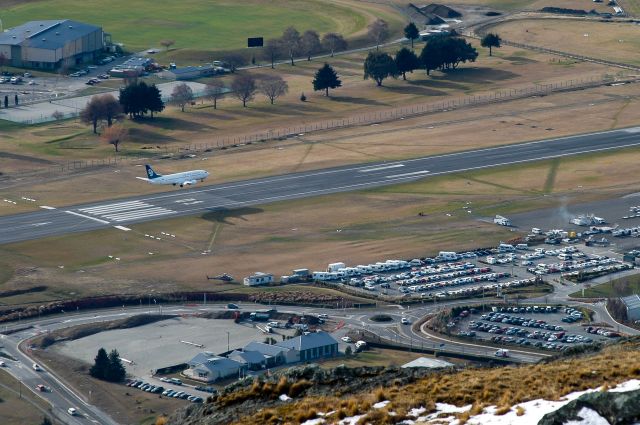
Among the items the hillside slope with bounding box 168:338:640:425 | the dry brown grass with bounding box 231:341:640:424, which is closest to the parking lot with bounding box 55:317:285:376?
the hillside slope with bounding box 168:338:640:425

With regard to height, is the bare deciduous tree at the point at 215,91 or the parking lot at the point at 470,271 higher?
the bare deciduous tree at the point at 215,91

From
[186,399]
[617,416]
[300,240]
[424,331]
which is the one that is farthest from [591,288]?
[617,416]

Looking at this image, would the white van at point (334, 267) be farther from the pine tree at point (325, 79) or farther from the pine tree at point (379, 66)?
the pine tree at point (379, 66)

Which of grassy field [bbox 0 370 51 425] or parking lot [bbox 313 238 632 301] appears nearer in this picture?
grassy field [bbox 0 370 51 425]

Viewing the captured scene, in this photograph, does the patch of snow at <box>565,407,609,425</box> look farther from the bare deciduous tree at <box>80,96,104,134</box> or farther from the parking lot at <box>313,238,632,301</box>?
the bare deciduous tree at <box>80,96,104,134</box>

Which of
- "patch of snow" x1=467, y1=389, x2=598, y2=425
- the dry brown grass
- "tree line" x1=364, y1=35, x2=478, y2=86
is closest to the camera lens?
"patch of snow" x1=467, y1=389, x2=598, y2=425

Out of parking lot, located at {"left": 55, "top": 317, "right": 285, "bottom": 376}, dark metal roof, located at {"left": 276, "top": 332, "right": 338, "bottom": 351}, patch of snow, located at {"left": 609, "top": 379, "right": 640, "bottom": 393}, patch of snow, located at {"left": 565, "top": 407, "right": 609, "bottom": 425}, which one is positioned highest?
patch of snow, located at {"left": 565, "top": 407, "right": 609, "bottom": 425}

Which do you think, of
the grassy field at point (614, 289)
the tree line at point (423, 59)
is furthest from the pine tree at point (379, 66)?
the grassy field at point (614, 289)

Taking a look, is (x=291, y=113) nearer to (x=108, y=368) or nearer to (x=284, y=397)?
(x=108, y=368)
